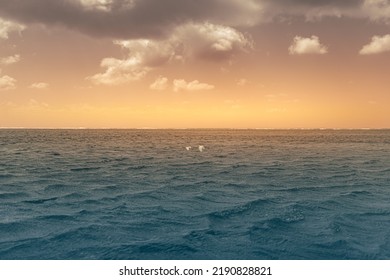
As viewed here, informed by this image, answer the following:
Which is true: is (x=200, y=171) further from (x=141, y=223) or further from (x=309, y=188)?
(x=141, y=223)

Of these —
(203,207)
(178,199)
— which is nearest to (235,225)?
(203,207)

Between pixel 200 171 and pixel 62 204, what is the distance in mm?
17520

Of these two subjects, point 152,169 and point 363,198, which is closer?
point 363,198

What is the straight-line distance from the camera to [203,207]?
63.8ft

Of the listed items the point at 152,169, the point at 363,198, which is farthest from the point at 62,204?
the point at 363,198

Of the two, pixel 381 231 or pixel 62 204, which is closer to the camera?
pixel 381 231

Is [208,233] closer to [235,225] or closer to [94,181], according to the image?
[235,225]

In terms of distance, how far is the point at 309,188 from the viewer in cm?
2545

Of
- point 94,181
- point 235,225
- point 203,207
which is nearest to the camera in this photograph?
point 235,225

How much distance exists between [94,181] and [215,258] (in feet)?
60.8
